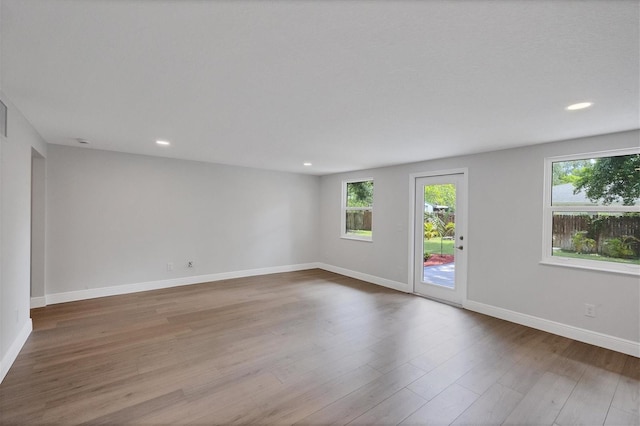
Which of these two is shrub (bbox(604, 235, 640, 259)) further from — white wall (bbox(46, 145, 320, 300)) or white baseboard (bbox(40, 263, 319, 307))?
white baseboard (bbox(40, 263, 319, 307))

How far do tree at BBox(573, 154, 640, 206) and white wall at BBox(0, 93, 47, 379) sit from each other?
19.3 ft

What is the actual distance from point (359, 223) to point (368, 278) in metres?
1.22

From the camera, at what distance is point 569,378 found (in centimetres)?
254

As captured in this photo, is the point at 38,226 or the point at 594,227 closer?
the point at 594,227

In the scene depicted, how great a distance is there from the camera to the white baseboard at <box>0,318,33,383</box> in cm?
242

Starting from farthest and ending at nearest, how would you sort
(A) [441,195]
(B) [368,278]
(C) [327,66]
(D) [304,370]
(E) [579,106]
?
A: (B) [368,278], (A) [441,195], (D) [304,370], (E) [579,106], (C) [327,66]

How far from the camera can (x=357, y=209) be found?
6492 millimetres

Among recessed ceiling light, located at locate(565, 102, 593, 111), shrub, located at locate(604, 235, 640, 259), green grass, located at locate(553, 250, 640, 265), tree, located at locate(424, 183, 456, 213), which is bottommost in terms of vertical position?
green grass, located at locate(553, 250, 640, 265)

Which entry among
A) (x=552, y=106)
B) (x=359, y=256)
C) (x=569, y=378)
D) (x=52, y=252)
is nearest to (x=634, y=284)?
(x=569, y=378)

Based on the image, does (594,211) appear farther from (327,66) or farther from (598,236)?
(327,66)

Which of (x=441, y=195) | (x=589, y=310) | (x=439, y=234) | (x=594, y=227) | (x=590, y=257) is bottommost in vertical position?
(x=589, y=310)

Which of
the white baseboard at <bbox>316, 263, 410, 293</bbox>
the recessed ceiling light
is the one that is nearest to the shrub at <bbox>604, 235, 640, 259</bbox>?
the recessed ceiling light

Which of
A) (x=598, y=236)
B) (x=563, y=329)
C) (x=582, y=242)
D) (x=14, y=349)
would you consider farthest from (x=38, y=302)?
(x=598, y=236)

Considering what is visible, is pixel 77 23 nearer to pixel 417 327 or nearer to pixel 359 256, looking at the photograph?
pixel 417 327
